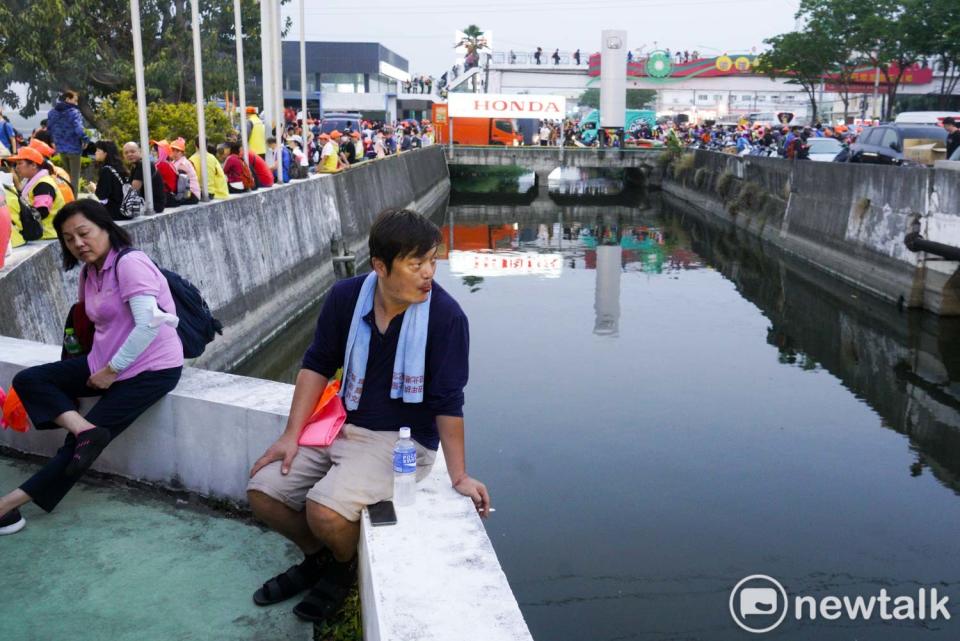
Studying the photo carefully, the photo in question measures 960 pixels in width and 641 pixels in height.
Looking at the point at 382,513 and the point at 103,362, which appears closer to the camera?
the point at 382,513

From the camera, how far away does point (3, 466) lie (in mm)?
4727

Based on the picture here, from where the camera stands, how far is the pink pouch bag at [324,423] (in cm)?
354

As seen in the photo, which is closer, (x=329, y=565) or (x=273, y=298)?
(x=329, y=565)

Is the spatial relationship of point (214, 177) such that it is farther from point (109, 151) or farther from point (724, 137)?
point (724, 137)

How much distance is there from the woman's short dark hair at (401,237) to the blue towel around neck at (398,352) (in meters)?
0.15

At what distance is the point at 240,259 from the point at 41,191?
4599mm

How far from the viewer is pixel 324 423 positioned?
3.62m

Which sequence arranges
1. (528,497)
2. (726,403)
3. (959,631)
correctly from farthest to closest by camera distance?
(726,403), (528,497), (959,631)

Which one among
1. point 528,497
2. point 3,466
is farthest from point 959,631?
point 3,466

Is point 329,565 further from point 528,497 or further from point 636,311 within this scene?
point 636,311

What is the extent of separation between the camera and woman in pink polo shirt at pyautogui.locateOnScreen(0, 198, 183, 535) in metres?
4.08

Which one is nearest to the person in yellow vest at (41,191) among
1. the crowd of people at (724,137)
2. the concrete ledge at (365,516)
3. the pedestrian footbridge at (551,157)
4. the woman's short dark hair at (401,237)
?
the concrete ledge at (365,516)

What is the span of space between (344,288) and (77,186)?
11.9 m

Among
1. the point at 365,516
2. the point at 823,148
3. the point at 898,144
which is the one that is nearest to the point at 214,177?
the point at 365,516
